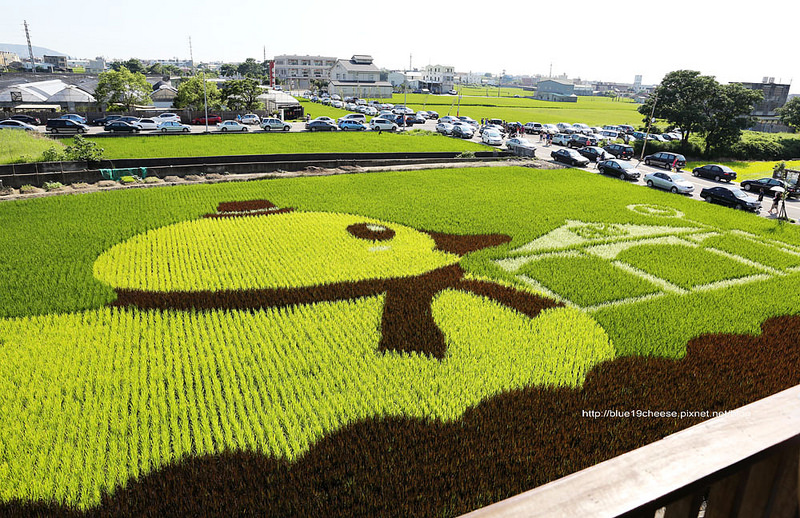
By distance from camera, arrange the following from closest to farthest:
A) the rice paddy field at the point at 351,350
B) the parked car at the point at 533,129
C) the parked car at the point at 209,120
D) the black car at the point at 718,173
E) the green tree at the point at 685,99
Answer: the rice paddy field at the point at 351,350 < the black car at the point at 718,173 < the green tree at the point at 685,99 < the parked car at the point at 209,120 < the parked car at the point at 533,129

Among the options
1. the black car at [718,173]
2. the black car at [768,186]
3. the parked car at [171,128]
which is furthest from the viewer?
the parked car at [171,128]

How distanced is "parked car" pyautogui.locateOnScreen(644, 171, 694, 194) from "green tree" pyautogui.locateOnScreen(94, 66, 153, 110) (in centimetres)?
5018

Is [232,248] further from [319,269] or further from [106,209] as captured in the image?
[106,209]

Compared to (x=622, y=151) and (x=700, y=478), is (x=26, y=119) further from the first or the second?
(x=700, y=478)

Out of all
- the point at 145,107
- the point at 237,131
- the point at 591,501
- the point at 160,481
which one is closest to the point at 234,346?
the point at 160,481

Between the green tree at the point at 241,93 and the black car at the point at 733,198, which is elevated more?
the green tree at the point at 241,93

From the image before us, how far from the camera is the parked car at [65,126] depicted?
40.7 metres

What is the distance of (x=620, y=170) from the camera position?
32469 mm

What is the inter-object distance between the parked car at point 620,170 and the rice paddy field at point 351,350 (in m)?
11.9

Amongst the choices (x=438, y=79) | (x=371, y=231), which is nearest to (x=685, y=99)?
(x=371, y=231)

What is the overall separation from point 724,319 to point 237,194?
20479 millimetres

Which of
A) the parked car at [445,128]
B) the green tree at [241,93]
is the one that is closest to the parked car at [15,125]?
the green tree at [241,93]

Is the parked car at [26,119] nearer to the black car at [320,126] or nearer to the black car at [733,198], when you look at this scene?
the black car at [320,126]

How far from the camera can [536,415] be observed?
27.9 ft
